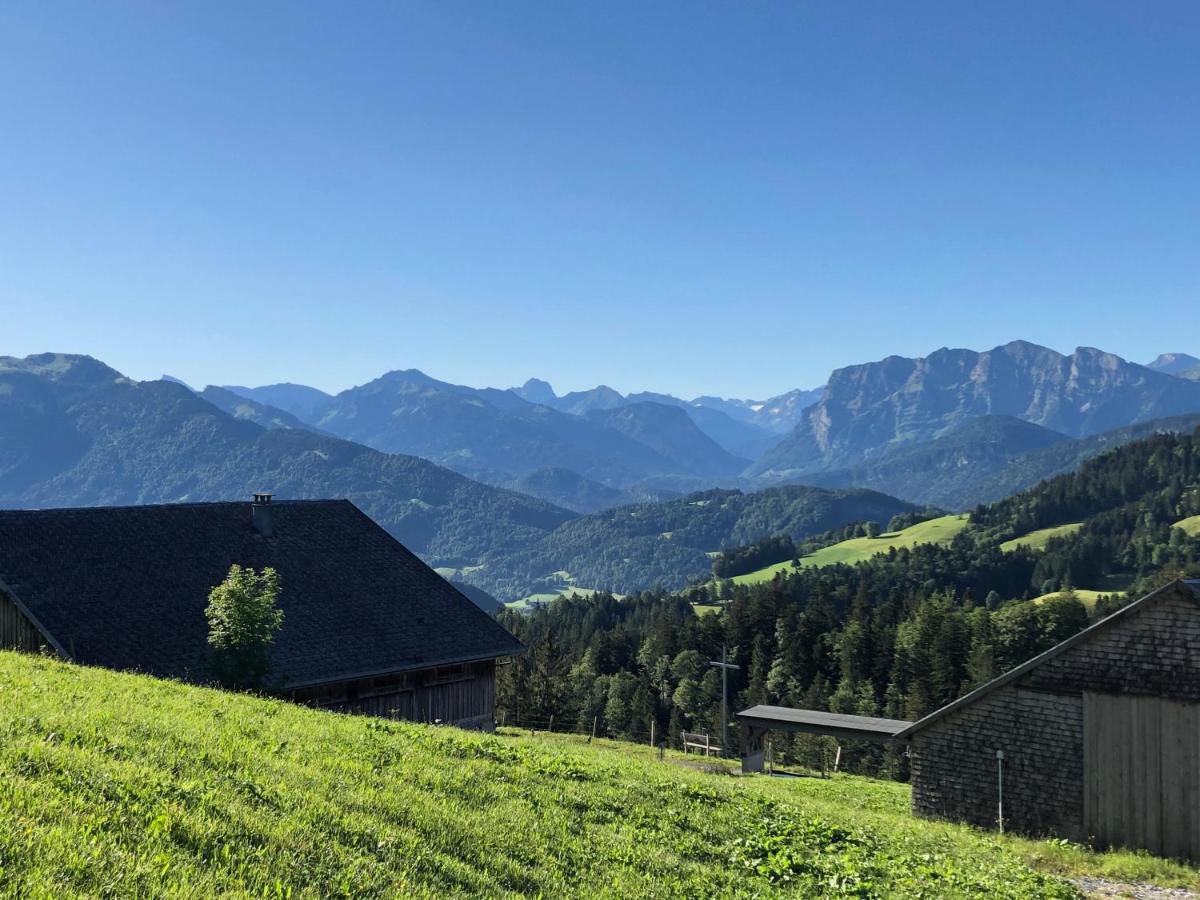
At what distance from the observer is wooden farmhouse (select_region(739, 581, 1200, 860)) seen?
2517 centimetres

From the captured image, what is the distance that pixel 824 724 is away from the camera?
47.0 meters

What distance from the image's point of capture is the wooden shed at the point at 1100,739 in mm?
25156

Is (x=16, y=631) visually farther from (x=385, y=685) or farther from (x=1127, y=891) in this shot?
(x=1127, y=891)

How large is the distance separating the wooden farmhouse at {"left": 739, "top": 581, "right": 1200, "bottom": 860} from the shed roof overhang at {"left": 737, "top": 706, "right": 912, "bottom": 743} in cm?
1544

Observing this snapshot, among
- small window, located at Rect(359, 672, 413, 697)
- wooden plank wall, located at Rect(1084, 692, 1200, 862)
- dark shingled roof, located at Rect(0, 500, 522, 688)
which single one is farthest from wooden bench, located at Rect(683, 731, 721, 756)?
wooden plank wall, located at Rect(1084, 692, 1200, 862)

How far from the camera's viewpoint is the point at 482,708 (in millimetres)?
39562

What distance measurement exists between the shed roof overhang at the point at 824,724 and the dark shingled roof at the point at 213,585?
17.9 metres

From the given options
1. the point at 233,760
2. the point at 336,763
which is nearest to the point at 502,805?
the point at 336,763

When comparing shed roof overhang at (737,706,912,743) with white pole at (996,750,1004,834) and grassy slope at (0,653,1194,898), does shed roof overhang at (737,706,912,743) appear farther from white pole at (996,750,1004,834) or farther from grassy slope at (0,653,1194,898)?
grassy slope at (0,653,1194,898)

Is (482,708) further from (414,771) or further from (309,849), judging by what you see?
(309,849)

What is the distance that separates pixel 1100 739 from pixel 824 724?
21823mm

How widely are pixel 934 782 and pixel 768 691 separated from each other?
91107 millimetres

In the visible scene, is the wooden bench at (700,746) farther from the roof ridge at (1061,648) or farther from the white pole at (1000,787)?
the white pole at (1000,787)

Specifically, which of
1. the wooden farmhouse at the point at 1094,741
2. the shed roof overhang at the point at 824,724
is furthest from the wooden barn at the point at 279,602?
the wooden farmhouse at the point at 1094,741
